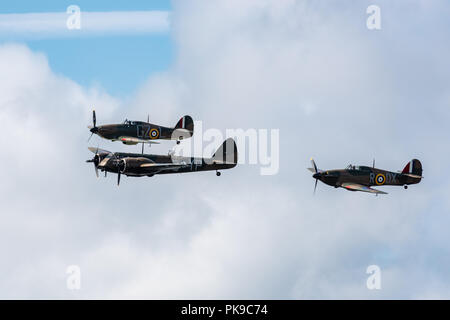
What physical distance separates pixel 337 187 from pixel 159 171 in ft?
62.6

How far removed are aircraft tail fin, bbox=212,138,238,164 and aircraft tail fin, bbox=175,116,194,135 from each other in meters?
9.99

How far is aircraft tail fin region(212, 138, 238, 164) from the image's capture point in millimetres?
94250

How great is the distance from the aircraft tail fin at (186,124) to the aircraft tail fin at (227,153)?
9988mm

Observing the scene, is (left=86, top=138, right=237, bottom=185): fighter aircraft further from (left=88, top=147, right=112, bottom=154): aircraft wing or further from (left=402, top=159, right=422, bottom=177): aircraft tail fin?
(left=402, top=159, right=422, bottom=177): aircraft tail fin

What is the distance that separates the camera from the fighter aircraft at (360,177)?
92.9 metres

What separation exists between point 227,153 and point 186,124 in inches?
440

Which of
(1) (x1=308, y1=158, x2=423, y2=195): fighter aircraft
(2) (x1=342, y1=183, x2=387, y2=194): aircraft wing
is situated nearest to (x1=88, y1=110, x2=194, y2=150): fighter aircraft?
(1) (x1=308, y1=158, x2=423, y2=195): fighter aircraft

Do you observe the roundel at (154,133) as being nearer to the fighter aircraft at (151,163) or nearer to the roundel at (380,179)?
the fighter aircraft at (151,163)
